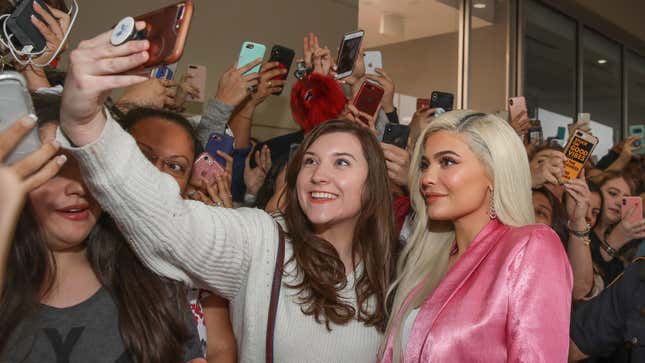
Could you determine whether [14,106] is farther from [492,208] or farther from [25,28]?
[492,208]

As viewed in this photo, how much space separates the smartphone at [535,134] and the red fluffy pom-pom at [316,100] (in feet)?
6.01

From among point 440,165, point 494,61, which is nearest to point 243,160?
point 440,165

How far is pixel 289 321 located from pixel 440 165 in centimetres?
59

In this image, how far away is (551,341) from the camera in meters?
1.42

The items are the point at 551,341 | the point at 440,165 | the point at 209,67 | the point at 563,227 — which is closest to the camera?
the point at 551,341

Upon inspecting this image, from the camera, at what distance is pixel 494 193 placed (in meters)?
1.68

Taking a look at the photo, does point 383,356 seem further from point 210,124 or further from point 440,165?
point 210,124

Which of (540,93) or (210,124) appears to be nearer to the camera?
(210,124)

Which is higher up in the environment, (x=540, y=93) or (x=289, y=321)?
(x=540, y=93)

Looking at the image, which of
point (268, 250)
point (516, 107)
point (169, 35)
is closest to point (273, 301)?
point (268, 250)

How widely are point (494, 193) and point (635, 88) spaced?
8417 mm

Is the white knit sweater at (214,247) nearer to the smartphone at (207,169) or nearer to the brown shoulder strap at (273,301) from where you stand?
the brown shoulder strap at (273,301)

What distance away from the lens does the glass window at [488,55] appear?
6.26 meters

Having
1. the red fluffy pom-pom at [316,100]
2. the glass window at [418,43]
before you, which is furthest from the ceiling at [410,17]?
the red fluffy pom-pom at [316,100]
